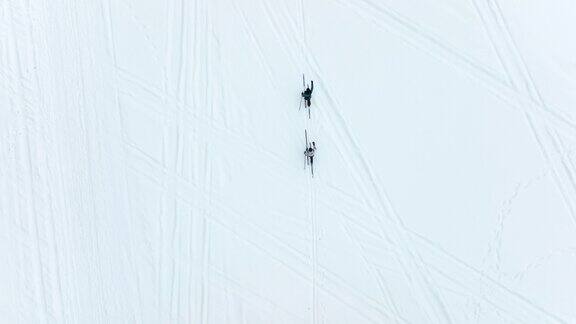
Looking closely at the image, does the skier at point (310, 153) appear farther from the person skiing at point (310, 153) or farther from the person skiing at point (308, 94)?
the person skiing at point (308, 94)

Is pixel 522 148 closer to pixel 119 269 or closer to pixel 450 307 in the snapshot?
pixel 450 307

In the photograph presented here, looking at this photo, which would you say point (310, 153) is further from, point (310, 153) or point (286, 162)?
point (286, 162)

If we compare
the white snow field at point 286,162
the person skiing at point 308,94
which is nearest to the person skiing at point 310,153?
the white snow field at point 286,162

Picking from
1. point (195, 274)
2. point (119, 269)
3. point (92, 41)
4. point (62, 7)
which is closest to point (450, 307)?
point (195, 274)

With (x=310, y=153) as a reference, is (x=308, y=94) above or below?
above

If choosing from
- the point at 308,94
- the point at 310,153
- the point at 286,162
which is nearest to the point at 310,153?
the point at 310,153

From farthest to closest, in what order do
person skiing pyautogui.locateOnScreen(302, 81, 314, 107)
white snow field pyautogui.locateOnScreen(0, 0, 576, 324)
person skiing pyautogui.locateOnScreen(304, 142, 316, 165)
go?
person skiing pyautogui.locateOnScreen(302, 81, 314, 107) < person skiing pyautogui.locateOnScreen(304, 142, 316, 165) < white snow field pyautogui.locateOnScreen(0, 0, 576, 324)

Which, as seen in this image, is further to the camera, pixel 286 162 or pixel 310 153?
pixel 286 162

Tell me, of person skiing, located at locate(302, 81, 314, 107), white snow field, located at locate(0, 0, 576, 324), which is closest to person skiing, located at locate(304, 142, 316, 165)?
white snow field, located at locate(0, 0, 576, 324)

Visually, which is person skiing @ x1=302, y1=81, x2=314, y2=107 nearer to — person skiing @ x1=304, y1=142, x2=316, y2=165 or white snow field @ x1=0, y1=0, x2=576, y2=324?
white snow field @ x1=0, y1=0, x2=576, y2=324
